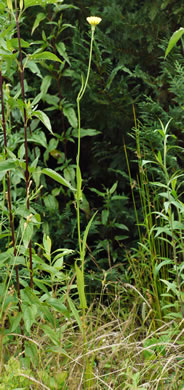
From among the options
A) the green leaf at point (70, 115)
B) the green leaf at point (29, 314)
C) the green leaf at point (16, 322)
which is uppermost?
the green leaf at point (70, 115)

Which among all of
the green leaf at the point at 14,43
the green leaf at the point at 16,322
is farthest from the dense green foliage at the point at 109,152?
the green leaf at the point at 14,43

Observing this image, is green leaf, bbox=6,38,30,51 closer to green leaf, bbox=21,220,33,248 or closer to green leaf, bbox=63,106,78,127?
green leaf, bbox=21,220,33,248

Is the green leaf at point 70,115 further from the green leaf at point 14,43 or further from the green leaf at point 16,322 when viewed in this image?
the green leaf at point 16,322

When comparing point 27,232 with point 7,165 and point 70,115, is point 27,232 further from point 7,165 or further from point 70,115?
point 70,115

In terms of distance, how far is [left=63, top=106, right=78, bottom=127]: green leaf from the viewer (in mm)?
2789

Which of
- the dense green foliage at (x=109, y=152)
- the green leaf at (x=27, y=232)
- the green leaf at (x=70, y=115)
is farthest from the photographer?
the green leaf at (x=70, y=115)

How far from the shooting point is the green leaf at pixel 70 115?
2789mm

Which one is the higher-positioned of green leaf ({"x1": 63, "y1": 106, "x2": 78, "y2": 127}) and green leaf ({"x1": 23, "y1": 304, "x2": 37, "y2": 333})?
green leaf ({"x1": 63, "y1": 106, "x2": 78, "y2": 127})

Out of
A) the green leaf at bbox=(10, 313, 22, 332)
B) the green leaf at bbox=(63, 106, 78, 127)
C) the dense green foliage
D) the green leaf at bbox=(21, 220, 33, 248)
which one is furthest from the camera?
the green leaf at bbox=(63, 106, 78, 127)

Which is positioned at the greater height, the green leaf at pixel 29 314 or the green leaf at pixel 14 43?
the green leaf at pixel 14 43

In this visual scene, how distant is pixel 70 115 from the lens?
280 cm

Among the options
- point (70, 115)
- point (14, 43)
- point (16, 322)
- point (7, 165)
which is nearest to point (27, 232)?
point (7, 165)

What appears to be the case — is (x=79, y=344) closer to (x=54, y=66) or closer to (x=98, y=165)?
(x=98, y=165)

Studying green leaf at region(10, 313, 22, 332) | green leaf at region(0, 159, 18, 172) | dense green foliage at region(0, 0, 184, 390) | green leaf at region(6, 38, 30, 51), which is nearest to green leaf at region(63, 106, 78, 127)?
dense green foliage at region(0, 0, 184, 390)
